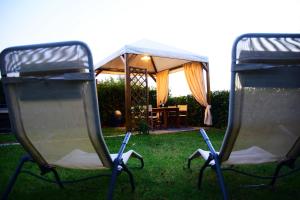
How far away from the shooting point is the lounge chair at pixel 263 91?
150 centimetres

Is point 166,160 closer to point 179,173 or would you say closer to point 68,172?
point 179,173

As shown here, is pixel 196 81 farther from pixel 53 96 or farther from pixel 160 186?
pixel 53 96

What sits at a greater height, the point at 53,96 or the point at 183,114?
the point at 53,96

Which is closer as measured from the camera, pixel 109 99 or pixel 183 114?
pixel 183 114

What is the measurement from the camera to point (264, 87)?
154 cm

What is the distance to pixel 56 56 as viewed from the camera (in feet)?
4.99

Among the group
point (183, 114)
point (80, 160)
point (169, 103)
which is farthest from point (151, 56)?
point (80, 160)

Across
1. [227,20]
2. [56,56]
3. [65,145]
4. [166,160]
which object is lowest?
[166,160]

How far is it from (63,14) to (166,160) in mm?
7871

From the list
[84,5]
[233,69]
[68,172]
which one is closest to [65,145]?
[233,69]

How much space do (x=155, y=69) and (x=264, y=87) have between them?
34.2ft

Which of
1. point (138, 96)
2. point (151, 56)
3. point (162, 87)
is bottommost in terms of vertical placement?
point (138, 96)

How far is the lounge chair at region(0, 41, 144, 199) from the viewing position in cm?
150

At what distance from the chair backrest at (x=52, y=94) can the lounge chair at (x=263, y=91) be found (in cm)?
87
